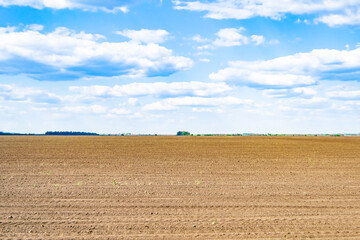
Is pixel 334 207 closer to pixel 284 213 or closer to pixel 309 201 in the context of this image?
pixel 309 201

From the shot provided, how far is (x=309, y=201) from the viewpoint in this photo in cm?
1403

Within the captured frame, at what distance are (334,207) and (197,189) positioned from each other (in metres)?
5.47

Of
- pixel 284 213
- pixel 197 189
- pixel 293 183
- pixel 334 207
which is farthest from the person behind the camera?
pixel 293 183

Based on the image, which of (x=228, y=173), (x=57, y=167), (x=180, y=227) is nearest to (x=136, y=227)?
(x=180, y=227)

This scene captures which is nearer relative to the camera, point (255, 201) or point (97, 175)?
point (255, 201)

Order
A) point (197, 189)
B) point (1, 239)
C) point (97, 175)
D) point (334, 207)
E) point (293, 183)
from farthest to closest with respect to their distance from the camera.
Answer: point (97, 175), point (293, 183), point (197, 189), point (334, 207), point (1, 239)

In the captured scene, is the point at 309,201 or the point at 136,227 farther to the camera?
the point at 309,201

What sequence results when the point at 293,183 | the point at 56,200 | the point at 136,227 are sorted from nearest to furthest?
the point at 136,227, the point at 56,200, the point at 293,183

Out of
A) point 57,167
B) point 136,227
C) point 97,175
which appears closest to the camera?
point 136,227

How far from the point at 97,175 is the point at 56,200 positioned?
7.24 m

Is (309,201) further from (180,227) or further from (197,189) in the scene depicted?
(180,227)

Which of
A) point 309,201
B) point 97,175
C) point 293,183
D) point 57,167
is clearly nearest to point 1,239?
point 309,201

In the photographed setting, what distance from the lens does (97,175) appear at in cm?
2120

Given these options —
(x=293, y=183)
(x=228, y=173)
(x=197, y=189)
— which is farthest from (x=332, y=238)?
(x=228, y=173)
